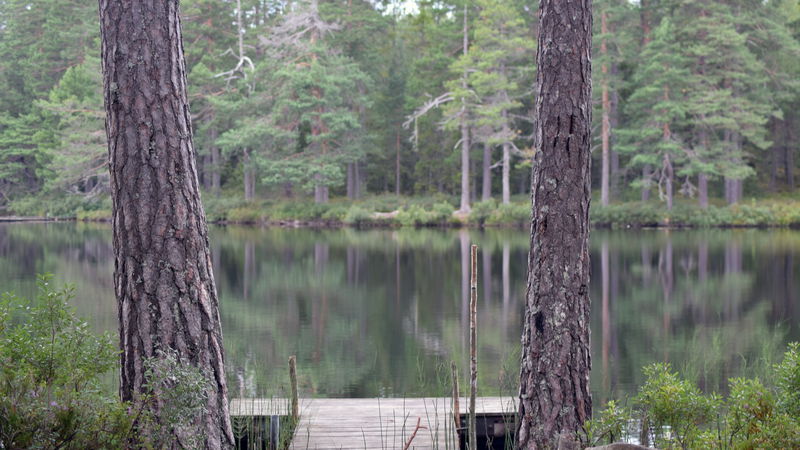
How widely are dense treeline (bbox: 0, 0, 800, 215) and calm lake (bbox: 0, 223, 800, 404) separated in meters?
7.17

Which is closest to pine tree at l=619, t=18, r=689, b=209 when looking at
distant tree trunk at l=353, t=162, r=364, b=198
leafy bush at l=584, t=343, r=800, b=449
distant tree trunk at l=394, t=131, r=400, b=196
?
distant tree trunk at l=394, t=131, r=400, b=196

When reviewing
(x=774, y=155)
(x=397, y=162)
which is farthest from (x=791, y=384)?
(x=774, y=155)

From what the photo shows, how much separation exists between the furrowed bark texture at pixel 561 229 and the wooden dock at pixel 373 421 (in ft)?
2.54

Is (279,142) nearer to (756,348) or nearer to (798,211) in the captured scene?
(798,211)

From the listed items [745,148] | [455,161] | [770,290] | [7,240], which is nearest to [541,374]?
[770,290]

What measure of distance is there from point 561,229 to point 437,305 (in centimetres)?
1017

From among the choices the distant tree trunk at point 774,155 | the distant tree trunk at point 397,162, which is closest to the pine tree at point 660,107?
the distant tree trunk at point 774,155

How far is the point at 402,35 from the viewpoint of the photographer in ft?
149

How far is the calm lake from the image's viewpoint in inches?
360

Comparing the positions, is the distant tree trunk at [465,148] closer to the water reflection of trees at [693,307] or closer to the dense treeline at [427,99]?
the dense treeline at [427,99]

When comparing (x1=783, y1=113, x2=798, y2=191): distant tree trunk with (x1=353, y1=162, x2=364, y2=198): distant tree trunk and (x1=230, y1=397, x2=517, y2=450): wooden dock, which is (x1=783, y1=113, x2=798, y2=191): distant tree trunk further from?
(x1=230, y1=397, x2=517, y2=450): wooden dock

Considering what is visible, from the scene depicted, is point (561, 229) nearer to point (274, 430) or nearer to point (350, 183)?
point (274, 430)

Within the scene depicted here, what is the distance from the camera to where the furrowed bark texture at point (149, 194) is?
3.79 m

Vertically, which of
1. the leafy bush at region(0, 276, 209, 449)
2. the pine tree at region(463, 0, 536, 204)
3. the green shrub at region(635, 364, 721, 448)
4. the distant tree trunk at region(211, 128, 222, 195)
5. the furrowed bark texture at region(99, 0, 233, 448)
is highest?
the pine tree at region(463, 0, 536, 204)
